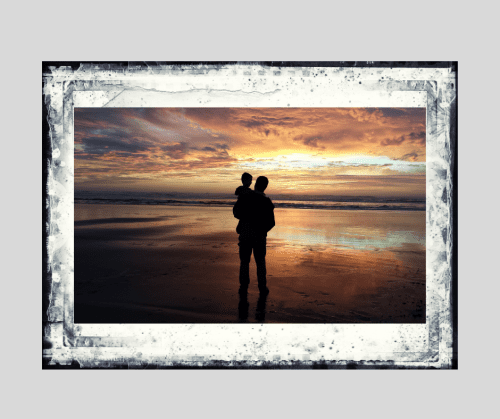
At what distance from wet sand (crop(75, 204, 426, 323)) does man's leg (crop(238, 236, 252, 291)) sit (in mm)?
158

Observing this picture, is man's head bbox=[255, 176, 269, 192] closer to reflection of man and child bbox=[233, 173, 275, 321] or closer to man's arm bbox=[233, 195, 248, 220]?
reflection of man and child bbox=[233, 173, 275, 321]

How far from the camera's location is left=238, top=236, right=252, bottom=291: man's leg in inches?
187

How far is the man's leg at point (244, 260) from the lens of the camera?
15.6ft

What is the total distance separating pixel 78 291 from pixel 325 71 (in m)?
3.60

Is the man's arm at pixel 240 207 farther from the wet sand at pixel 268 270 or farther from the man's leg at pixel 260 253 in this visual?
the wet sand at pixel 268 270

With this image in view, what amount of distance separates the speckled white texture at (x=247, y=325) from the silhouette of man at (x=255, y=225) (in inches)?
34.8

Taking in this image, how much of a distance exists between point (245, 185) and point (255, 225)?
508mm

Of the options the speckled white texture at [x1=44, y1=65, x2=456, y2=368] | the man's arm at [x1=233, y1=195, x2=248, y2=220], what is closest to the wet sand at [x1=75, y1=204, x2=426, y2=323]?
the speckled white texture at [x1=44, y1=65, x2=456, y2=368]

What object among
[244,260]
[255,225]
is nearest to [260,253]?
[244,260]

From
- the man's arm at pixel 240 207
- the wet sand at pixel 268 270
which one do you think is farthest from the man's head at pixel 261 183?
the wet sand at pixel 268 270

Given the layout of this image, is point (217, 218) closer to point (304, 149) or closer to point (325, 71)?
point (304, 149)

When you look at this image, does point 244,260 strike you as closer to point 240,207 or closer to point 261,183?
point 240,207

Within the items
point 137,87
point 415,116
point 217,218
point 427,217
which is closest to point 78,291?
point 137,87
